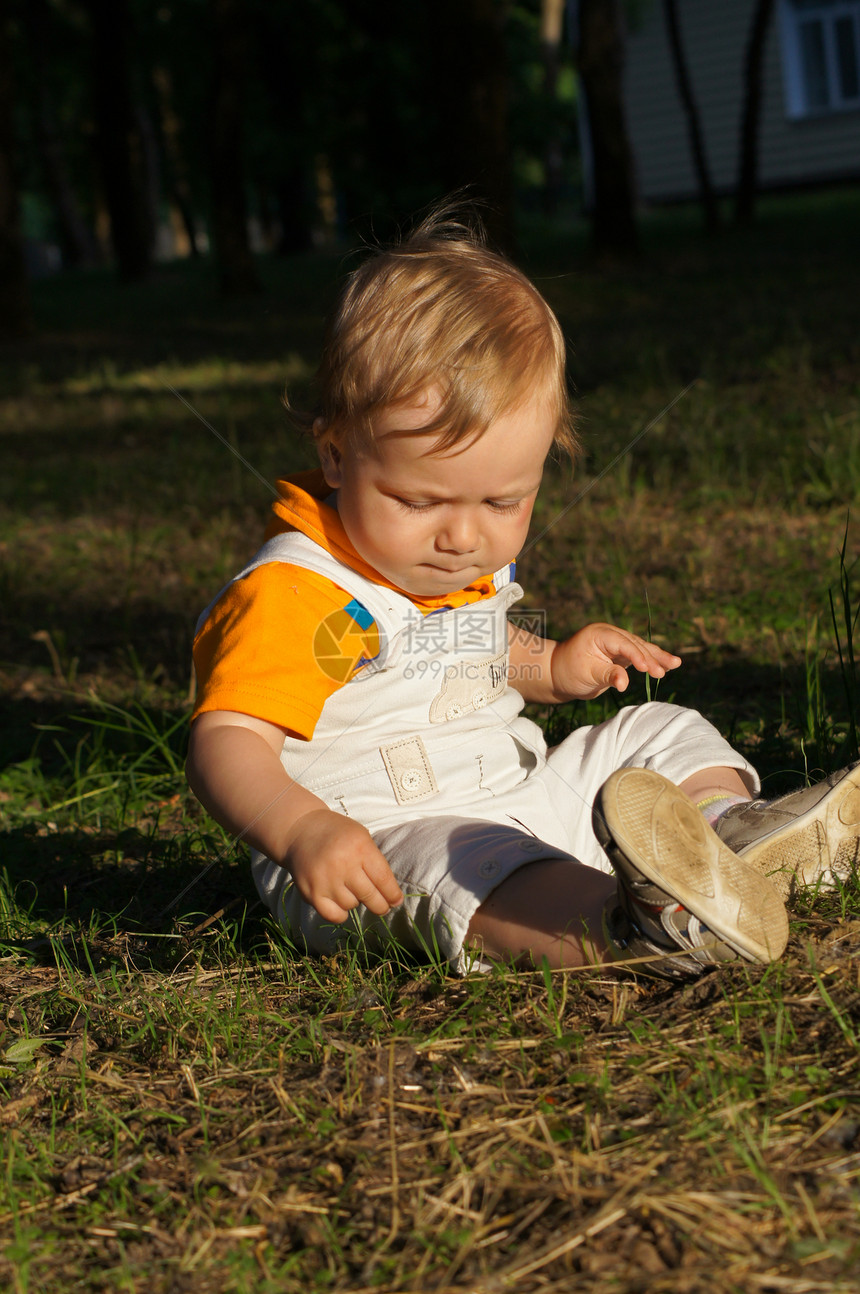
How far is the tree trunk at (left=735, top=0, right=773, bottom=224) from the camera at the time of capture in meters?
15.0

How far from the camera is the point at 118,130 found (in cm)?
1892

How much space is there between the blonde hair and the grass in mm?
832

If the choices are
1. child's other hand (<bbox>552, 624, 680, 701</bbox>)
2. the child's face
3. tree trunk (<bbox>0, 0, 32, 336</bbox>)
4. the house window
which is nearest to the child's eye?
the child's face

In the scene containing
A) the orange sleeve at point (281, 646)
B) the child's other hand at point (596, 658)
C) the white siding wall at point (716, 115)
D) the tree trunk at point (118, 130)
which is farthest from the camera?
the white siding wall at point (716, 115)

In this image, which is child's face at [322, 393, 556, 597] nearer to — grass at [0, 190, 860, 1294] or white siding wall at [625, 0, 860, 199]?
grass at [0, 190, 860, 1294]

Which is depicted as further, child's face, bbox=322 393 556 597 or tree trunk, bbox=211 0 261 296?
tree trunk, bbox=211 0 261 296

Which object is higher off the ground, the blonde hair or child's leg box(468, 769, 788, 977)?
the blonde hair

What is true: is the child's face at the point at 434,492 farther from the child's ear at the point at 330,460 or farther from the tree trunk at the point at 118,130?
the tree trunk at the point at 118,130

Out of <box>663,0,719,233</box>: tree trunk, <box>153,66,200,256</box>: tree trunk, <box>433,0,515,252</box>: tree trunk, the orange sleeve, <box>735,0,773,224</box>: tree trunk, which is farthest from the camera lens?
<box>153,66,200,256</box>: tree trunk

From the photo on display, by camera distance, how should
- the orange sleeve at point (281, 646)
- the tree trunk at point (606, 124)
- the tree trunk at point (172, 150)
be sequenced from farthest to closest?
the tree trunk at point (172, 150), the tree trunk at point (606, 124), the orange sleeve at point (281, 646)

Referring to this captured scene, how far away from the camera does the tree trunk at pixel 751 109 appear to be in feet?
49.3

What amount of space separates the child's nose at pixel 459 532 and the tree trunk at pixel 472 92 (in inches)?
300

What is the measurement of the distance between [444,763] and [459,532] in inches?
18.1

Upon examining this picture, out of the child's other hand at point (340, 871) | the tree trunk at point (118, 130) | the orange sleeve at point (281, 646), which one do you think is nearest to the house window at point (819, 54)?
the tree trunk at point (118, 130)
